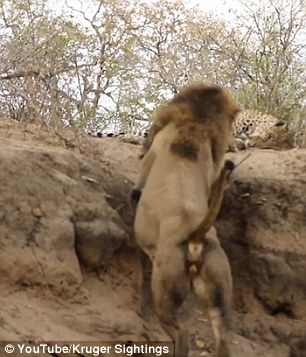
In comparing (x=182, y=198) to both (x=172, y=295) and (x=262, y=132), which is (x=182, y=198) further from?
(x=262, y=132)

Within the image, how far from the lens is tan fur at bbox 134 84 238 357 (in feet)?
19.0

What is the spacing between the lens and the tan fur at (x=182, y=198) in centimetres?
579

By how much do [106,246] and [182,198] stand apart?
1.11 metres

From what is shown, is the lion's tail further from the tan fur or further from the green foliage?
the green foliage

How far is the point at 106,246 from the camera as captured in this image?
22.5 ft

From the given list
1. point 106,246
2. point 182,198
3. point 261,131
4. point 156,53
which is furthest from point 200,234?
point 156,53

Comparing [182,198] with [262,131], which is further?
[262,131]

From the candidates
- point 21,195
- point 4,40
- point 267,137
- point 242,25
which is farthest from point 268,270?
point 242,25

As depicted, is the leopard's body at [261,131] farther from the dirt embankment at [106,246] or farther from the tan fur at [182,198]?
the tan fur at [182,198]

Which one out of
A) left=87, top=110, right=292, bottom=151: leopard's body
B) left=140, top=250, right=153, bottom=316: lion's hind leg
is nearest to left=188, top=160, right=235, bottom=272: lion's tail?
left=140, top=250, right=153, bottom=316: lion's hind leg

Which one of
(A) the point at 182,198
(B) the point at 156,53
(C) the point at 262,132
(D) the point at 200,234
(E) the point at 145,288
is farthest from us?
(B) the point at 156,53

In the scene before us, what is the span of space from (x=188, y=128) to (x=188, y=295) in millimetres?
1198

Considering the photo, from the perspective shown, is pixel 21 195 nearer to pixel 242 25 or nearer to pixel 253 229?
pixel 253 229

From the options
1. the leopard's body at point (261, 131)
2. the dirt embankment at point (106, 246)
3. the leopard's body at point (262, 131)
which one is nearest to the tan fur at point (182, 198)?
the dirt embankment at point (106, 246)
